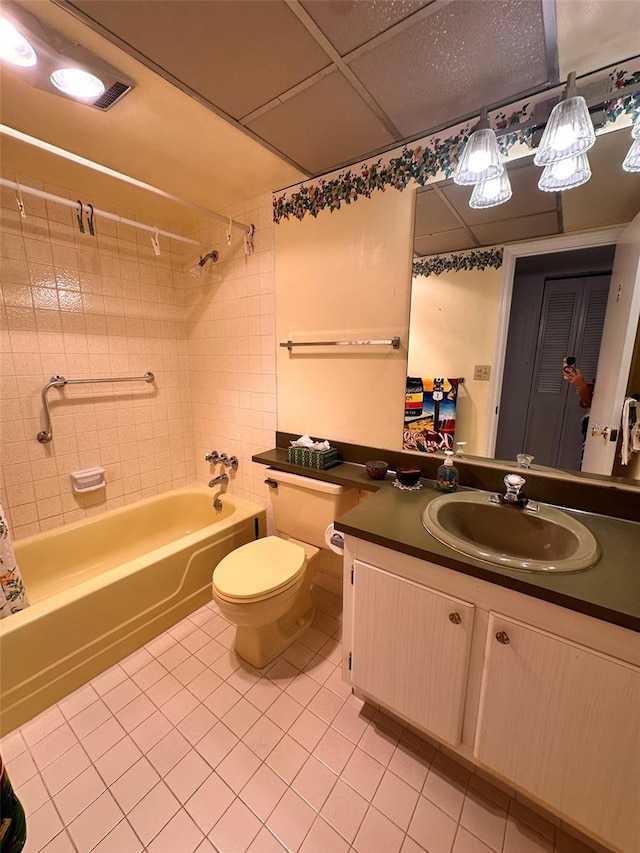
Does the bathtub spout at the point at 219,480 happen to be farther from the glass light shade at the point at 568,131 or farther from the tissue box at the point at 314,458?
the glass light shade at the point at 568,131

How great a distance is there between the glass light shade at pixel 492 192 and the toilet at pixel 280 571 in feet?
4.21

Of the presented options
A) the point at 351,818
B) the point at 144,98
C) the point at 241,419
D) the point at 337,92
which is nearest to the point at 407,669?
the point at 351,818

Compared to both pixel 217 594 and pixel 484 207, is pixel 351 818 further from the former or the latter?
pixel 484 207

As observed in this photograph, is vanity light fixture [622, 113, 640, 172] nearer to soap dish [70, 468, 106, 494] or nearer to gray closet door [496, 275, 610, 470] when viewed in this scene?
gray closet door [496, 275, 610, 470]

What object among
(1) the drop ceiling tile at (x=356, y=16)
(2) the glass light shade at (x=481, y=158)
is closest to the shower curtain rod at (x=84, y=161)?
(1) the drop ceiling tile at (x=356, y=16)

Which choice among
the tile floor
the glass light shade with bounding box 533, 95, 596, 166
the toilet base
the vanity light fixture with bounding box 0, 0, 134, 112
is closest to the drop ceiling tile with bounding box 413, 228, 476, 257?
the glass light shade with bounding box 533, 95, 596, 166

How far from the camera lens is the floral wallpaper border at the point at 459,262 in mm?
1292

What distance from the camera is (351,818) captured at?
1.02 meters

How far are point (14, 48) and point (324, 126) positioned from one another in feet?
3.15

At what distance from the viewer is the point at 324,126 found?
50.2 inches

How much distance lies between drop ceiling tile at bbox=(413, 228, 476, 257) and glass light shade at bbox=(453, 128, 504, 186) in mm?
216

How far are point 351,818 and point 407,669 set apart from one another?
17.8 inches

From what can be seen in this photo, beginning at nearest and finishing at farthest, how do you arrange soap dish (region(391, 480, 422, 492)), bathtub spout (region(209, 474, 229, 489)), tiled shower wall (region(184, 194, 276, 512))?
soap dish (region(391, 480, 422, 492)), tiled shower wall (region(184, 194, 276, 512)), bathtub spout (region(209, 474, 229, 489))

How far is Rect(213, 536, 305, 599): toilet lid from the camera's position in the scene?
54.1 inches
